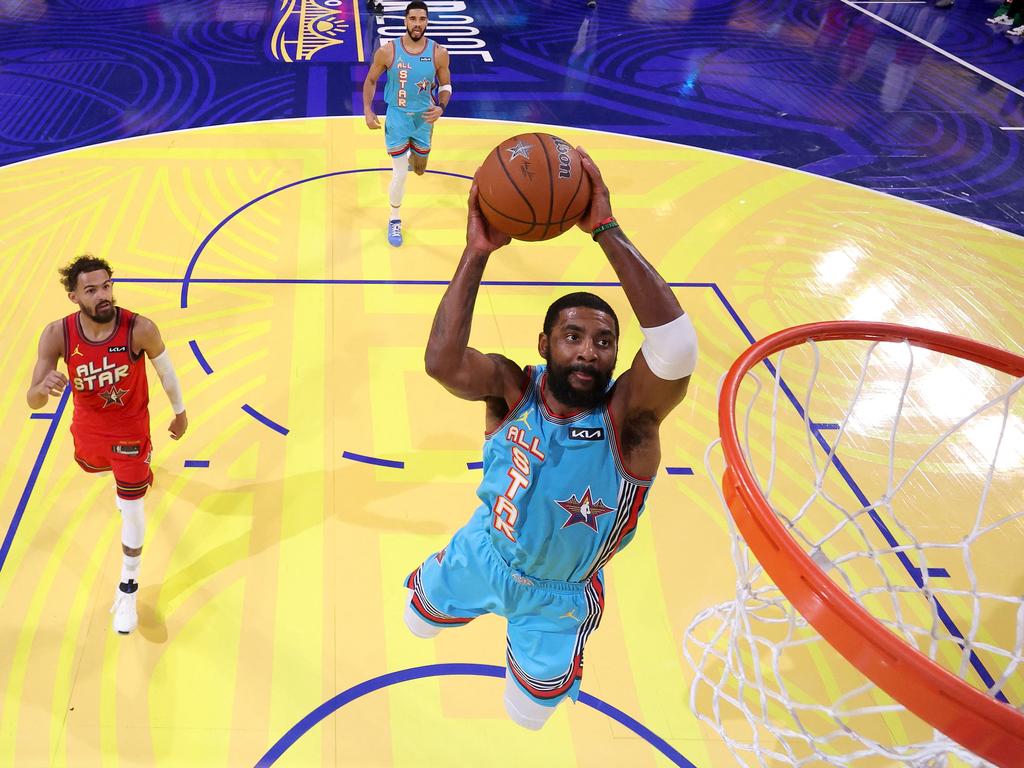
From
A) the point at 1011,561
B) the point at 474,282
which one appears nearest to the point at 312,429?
the point at 474,282

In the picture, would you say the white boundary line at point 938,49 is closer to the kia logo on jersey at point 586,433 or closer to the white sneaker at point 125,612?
the kia logo on jersey at point 586,433

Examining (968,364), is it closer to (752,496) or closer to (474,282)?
(752,496)

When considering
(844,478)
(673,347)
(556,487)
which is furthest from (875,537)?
(673,347)

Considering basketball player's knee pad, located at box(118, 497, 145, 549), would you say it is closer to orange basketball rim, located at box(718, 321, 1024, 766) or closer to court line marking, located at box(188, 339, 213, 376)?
court line marking, located at box(188, 339, 213, 376)

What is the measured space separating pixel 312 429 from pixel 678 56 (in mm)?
8696

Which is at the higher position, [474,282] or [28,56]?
[474,282]

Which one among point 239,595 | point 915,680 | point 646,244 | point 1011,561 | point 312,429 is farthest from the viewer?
point 646,244

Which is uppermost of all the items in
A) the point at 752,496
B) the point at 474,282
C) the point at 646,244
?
the point at 474,282

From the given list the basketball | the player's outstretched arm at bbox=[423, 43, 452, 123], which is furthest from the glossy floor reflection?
the basketball

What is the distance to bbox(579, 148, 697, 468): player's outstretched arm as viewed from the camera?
2357mm

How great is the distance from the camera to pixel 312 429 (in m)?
4.98

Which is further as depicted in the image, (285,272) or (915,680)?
(285,272)

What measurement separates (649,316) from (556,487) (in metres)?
0.73

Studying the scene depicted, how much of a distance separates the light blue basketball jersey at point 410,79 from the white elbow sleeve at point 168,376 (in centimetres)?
352
